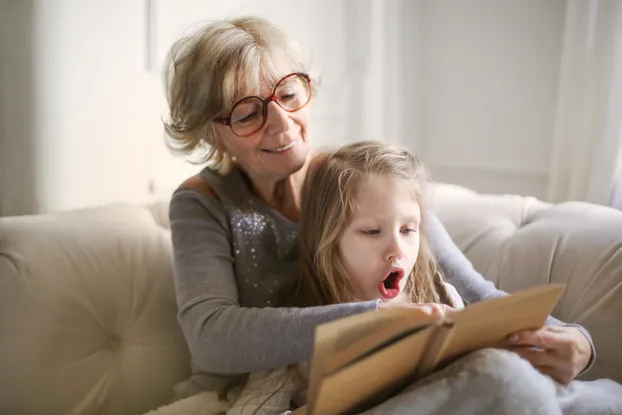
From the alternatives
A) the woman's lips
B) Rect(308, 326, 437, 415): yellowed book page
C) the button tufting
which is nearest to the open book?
Rect(308, 326, 437, 415): yellowed book page

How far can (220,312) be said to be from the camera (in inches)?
43.7

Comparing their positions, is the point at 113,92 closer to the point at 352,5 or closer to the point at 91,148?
the point at 91,148

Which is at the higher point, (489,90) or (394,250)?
(489,90)

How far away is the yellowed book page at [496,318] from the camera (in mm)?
825

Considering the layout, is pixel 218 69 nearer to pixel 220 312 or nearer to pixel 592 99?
pixel 220 312

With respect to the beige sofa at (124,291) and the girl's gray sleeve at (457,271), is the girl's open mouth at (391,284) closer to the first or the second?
the girl's gray sleeve at (457,271)

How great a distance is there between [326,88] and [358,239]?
1180 millimetres

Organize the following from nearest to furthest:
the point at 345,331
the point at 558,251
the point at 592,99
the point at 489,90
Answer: the point at 345,331 < the point at 558,251 < the point at 592,99 < the point at 489,90

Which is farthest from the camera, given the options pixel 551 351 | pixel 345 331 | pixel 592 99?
pixel 592 99

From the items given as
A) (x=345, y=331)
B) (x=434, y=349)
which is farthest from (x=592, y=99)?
(x=345, y=331)

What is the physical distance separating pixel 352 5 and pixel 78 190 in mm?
1151

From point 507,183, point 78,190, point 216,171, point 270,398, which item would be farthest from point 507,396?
point 507,183

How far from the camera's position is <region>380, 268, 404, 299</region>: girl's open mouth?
110 centimetres

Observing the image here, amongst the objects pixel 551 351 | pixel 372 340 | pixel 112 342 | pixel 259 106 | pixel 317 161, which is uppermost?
pixel 259 106
